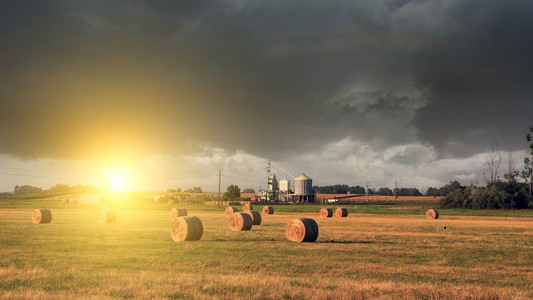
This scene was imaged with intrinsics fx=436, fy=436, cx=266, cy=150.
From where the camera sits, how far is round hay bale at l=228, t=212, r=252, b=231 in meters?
33.6

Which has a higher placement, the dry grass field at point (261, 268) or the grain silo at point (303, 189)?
the grain silo at point (303, 189)

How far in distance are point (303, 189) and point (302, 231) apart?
123 m

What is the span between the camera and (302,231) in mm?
25625

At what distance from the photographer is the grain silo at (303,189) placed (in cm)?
14788

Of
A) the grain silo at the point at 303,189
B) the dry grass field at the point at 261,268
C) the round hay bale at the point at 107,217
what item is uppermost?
the grain silo at the point at 303,189

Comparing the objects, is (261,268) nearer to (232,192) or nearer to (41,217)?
(41,217)

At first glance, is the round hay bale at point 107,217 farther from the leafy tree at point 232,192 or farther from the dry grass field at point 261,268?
the leafy tree at point 232,192

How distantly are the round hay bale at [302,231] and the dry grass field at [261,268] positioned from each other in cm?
63

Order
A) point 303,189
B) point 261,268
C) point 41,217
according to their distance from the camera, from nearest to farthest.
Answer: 1. point 261,268
2. point 41,217
3. point 303,189

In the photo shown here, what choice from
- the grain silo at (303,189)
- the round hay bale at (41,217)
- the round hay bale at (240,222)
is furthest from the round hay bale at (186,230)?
the grain silo at (303,189)

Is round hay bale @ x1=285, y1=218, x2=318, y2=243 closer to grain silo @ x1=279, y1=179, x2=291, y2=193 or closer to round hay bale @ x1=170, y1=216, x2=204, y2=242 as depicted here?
round hay bale @ x1=170, y1=216, x2=204, y2=242

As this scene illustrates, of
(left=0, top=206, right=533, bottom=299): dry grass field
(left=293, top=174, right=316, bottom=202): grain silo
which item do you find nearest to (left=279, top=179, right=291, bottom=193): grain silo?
(left=293, top=174, right=316, bottom=202): grain silo

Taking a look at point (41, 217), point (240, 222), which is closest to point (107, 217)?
point (41, 217)

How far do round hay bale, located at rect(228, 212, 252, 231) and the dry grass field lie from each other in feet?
20.2
